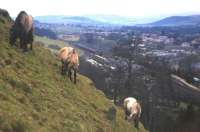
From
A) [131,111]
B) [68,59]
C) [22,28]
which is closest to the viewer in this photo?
[22,28]

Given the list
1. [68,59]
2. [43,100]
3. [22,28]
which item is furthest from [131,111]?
[43,100]

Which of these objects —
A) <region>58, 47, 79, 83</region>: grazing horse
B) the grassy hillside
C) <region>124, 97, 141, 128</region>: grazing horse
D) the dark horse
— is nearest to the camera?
the grassy hillside

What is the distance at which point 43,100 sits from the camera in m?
18.7

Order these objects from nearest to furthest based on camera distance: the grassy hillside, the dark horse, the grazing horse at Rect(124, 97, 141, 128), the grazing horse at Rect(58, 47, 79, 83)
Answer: the grassy hillside → the dark horse → the grazing horse at Rect(58, 47, 79, 83) → the grazing horse at Rect(124, 97, 141, 128)

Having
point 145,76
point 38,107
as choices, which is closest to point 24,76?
point 38,107

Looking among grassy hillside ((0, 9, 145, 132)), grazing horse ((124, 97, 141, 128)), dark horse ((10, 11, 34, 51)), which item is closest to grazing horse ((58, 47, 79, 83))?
grassy hillside ((0, 9, 145, 132))

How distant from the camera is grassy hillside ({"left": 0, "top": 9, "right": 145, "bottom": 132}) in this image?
1521 cm

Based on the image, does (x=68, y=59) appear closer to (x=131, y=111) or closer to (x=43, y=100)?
(x=131, y=111)

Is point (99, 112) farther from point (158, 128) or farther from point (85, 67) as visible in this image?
point (85, 67)

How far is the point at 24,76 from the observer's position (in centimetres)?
1992

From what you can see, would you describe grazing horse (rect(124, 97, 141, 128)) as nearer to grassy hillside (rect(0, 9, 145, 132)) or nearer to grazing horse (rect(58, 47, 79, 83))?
grassy hillside (rect(0, 9, 145, 132))

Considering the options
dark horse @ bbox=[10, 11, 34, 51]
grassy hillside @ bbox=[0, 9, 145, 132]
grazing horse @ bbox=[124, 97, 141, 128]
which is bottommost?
grazing horse @ bbox=[124, 97, 141, 128]

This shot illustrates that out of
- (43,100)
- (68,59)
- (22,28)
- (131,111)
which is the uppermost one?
(22,28)

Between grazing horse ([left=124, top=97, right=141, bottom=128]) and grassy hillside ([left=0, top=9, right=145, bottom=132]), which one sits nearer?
grassy hillside ([left=0, top=9, right=145, bottom=132])
